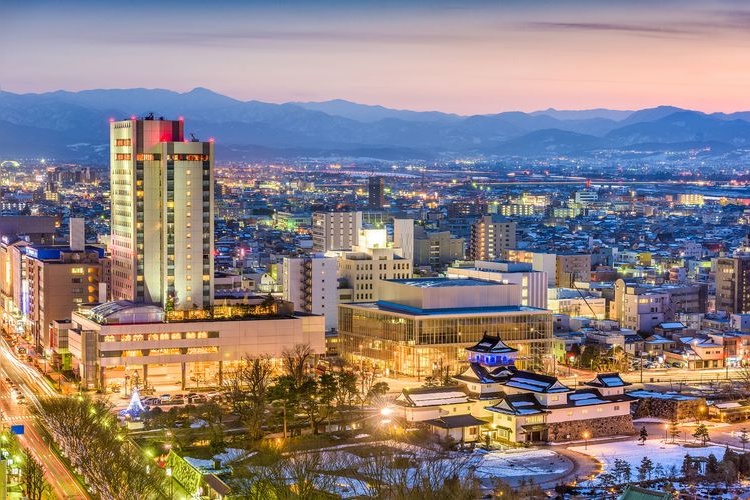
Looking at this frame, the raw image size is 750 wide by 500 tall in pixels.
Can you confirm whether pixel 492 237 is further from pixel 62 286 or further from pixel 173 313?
pixel 173 313

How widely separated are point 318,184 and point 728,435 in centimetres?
9160

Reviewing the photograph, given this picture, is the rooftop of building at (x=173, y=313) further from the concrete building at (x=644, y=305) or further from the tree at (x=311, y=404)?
the concrete building at (x=644, y=305)

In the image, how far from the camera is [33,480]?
17219 millimetres

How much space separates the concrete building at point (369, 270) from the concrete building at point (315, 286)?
0.89m

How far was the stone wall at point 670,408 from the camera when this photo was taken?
23656mm

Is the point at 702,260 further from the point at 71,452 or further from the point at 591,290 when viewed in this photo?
the point at 71,452

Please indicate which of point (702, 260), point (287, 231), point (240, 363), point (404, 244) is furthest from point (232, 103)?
point (240, 363)

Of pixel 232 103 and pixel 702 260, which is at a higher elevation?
pixel 232 103

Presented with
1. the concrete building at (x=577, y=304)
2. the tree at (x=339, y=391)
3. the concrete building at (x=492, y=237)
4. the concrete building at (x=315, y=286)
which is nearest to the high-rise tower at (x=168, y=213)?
the concrete building at (x=315, y=286)

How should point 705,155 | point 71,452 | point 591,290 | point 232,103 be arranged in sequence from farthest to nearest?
point 705,155
point 232,103
point 591,290
point 71,452

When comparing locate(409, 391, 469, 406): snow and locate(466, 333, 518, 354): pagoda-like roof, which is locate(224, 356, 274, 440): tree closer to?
locate(409, 391, 469, 406): snow

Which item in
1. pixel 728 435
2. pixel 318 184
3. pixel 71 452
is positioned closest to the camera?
pixel 71 452

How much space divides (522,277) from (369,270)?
3.83 m

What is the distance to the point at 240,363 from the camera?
27125mm
